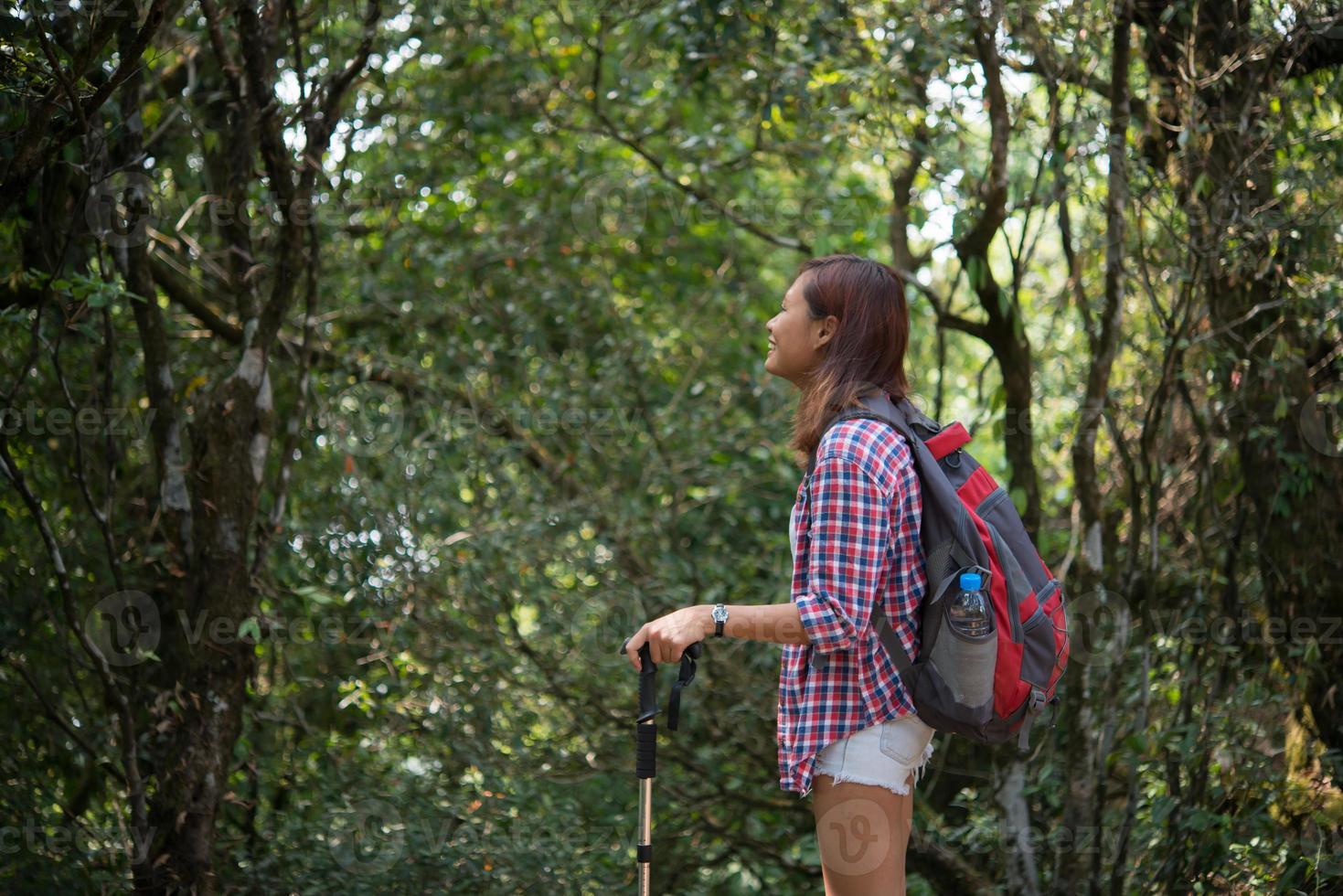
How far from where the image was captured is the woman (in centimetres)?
209

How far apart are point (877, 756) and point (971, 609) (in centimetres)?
31

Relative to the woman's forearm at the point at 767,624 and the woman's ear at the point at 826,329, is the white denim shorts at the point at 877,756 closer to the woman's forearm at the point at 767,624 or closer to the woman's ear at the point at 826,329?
the woman's forearm at the point at 767,624

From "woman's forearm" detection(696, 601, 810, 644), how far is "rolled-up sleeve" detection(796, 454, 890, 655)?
0.10ft

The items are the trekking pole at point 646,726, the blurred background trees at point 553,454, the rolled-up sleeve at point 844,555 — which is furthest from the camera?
the blurred background trees at point 553,454

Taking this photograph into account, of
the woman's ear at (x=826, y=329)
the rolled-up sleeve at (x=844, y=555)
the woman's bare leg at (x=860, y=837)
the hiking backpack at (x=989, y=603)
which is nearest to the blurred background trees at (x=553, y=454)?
the hiking backpack at (x=989, y=603)

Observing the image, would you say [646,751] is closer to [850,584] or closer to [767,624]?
[767,624]

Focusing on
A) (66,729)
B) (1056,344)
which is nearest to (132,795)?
(66,729)

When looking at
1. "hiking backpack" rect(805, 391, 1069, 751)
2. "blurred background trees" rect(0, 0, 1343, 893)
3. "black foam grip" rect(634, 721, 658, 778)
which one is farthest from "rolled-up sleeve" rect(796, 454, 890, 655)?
"blurred background trees" rect(0, 0, 1343, 893)

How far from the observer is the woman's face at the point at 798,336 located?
2357 millimetres

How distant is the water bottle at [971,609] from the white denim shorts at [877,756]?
7.7 inches

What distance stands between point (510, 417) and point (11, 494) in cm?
203

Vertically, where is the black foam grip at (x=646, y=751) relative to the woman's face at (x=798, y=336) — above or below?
below

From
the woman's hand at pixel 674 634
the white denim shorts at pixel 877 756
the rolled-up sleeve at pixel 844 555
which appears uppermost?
the rolled-up sleeve at pixel 844 555

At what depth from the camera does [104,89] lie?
8.68ft
